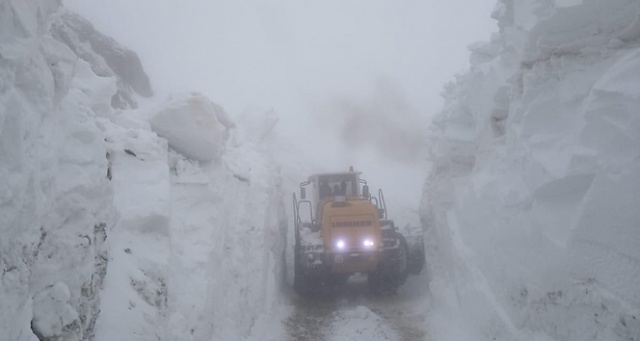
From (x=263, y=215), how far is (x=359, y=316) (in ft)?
11.6

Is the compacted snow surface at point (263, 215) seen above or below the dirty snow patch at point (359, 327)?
above

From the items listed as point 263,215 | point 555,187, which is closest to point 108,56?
point 263,215

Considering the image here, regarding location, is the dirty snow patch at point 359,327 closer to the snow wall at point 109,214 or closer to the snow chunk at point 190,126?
the snow wall at point 109,214

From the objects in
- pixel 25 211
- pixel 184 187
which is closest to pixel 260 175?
pixel 184 187

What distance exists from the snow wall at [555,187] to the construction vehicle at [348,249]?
223 centimetres

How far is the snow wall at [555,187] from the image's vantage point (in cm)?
407

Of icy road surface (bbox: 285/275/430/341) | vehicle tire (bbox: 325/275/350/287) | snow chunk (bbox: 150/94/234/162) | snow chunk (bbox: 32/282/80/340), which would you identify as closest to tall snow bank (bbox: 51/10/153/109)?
snow chunk (bbox: 150/94/234/162)

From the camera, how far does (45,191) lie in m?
3.16

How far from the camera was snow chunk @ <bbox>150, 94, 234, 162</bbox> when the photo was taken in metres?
8.14

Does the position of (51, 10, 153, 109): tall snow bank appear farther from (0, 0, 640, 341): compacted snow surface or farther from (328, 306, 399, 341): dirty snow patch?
(328, 306, 399, 341): dirty snow patch

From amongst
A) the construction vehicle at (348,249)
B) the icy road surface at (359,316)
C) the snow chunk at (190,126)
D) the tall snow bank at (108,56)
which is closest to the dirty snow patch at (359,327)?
the icy road surface at (359,316)

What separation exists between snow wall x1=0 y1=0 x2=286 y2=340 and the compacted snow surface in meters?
0.02

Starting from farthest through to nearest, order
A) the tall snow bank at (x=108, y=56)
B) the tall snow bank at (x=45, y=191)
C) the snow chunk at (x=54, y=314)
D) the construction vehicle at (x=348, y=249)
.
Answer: the tall snow bank at (x=108, y=56)
the construction vehicle at (x=348, y=249)
the snow chunk at (x=54, y=314)
the tall snow bank at (x=45, y=191)

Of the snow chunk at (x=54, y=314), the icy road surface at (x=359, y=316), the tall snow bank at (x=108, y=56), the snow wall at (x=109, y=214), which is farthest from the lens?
the tall snow bank at (x=108, y=56)
